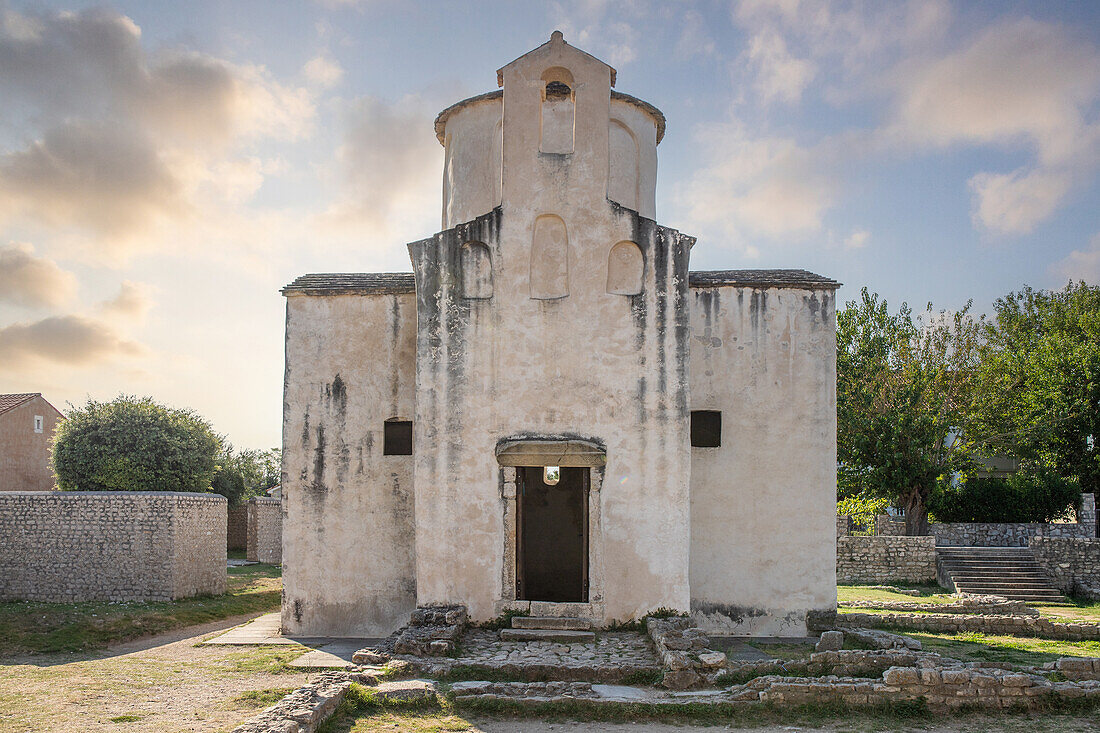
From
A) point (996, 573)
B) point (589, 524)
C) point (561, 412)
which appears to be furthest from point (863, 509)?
point (561, 412)

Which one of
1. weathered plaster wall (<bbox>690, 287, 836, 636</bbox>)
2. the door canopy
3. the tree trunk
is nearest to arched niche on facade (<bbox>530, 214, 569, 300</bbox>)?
the door canopy

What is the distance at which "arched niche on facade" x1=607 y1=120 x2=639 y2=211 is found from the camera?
16.8m

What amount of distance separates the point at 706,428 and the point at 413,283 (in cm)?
588

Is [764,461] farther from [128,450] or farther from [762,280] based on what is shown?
[128,450]

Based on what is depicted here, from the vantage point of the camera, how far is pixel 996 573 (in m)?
21.7

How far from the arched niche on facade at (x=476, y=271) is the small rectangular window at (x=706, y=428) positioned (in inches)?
171

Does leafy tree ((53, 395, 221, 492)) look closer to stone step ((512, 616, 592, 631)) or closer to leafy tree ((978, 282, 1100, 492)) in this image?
stone step ((512, 616, 592, 631))

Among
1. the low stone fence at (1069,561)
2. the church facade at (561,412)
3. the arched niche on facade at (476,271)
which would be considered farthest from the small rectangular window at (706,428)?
the low stone fence at (1069,561)

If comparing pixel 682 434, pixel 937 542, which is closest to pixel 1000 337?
pixel 937 542

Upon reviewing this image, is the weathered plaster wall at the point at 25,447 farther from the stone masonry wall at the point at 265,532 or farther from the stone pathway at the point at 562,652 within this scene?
the stone pathway at the point at 562,652

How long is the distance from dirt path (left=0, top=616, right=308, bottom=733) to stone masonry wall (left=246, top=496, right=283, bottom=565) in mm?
13931

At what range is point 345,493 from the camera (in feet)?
45.7

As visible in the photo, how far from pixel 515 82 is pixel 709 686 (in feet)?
31.8

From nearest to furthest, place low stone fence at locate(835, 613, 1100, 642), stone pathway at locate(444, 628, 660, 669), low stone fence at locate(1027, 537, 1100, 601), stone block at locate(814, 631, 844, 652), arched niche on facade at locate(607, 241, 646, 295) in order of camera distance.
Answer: stone pathway at locate(444, 628, 660, 669) < stone block at locate(814, 631, 844, 652) < arched niche on facade at locate(607, 241, 646, 295) < low stone fence at locate(835, 613, 1100, 642) < low stone fence at locate(1027, 537, 1100, 601)
